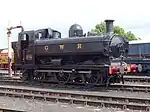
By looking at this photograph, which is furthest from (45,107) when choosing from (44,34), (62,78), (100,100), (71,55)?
(44,34)

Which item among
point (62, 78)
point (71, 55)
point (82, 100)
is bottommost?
point (82, 100)

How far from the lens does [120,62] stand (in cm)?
1555

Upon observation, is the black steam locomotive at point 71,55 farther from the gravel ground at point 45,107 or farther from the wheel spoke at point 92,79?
the gravel ground at point 45,107

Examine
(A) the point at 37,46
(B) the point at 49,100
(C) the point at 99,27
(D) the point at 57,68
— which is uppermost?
(C) the point at 99,27

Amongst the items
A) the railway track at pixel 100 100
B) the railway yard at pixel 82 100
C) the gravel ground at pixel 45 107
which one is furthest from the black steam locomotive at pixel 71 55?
the gravel ground at pixel 45 107

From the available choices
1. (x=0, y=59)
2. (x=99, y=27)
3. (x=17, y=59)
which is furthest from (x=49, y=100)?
(x=99, y=27)

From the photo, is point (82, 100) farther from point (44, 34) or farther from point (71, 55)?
point (44, 34)

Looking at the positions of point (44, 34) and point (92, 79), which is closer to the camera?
point (92, 79)

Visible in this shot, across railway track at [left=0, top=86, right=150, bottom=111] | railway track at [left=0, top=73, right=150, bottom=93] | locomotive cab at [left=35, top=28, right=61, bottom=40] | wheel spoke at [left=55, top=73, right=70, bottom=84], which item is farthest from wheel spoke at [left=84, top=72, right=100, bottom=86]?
locomotive cab at [left=35, top=28, right=61, bottom=40]

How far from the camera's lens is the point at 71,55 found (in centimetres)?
1642

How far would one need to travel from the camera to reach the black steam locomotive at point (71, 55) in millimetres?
15109

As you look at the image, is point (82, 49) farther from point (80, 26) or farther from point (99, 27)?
point (99, 27)

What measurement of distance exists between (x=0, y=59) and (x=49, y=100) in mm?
26198

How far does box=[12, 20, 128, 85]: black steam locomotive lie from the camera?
15109 mm
